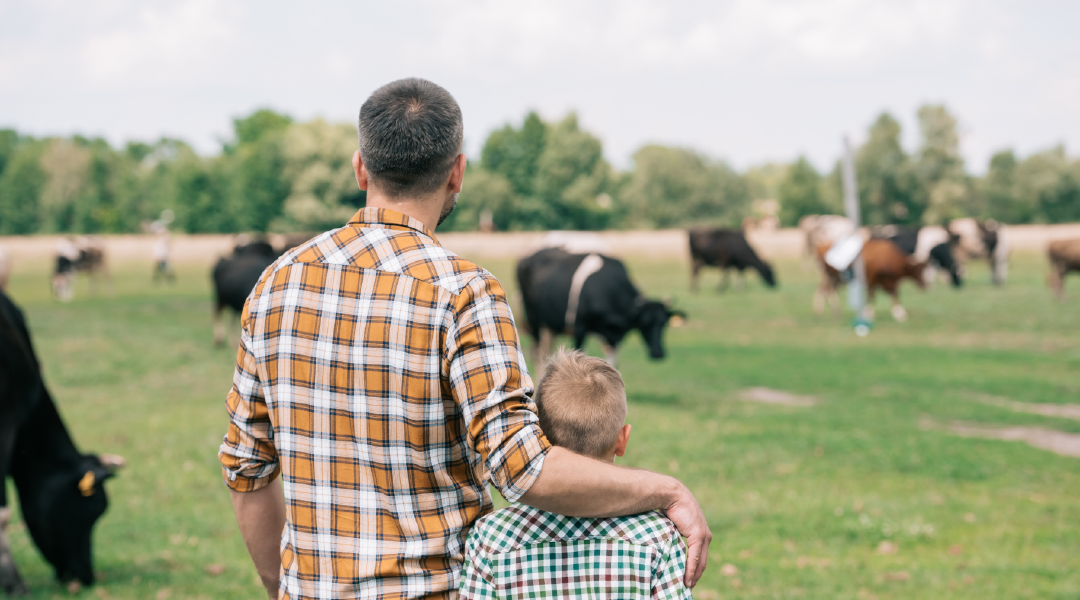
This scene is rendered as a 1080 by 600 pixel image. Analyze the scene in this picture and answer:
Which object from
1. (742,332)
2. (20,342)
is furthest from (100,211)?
(20,342)

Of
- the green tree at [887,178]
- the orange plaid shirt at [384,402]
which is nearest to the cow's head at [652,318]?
the orange plaid shirt at [384,402]

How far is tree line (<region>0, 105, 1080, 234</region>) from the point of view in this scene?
2628 inches

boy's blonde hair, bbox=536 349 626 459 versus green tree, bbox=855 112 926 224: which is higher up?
green tree, bbox=855 112 926 224

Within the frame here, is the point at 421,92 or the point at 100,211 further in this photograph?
the point at 100,211

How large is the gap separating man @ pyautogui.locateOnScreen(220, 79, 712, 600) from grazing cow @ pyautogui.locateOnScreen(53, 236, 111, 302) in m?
30.0

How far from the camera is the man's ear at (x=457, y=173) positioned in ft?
6.55

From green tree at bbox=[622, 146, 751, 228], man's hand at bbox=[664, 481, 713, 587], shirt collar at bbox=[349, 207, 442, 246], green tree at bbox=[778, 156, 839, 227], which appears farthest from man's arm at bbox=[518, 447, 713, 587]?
green tree at bbox=[622, 146, 751, 228]

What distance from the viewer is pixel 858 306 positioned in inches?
739

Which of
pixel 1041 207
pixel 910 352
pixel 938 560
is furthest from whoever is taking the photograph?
pixel 1041 207

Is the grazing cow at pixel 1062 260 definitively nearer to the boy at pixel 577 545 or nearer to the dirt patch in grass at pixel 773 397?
the dirt patch in grass at pixel 773 397

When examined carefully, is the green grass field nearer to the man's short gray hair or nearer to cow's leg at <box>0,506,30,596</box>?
cow's leg at <box>0,506,30,596</box>

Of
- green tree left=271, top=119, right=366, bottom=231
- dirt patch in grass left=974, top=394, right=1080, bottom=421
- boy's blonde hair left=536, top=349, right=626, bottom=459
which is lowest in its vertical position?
dirt patch in grass left=974, top=394, right=1080, bottom=421

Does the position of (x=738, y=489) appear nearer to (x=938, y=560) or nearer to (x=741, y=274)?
(x=938, y=560)

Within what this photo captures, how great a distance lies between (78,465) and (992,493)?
6925 mm
